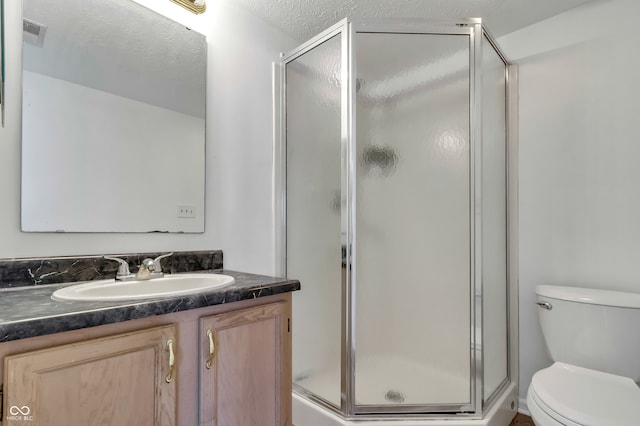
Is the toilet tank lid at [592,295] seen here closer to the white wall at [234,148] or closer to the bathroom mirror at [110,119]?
the white wall at [234,148]

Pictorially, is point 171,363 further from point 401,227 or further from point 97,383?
point 401,227

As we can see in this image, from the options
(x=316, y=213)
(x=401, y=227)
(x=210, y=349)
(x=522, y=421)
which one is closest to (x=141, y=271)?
(x=210, y=349)

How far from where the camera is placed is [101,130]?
126 cm

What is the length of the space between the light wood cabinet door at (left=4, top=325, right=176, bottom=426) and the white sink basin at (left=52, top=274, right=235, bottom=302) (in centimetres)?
12

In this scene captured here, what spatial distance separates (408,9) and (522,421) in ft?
7.52

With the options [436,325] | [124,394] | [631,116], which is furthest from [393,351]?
[631,116]

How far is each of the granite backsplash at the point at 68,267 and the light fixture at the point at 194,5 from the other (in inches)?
43.9

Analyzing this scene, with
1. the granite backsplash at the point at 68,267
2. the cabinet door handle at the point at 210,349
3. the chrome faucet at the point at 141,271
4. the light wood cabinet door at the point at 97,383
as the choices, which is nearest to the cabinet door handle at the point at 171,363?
the light wood cabinet door at the point at 97,383

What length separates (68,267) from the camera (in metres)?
1.13

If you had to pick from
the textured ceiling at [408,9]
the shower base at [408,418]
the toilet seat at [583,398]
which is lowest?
the shower base at [408,418]

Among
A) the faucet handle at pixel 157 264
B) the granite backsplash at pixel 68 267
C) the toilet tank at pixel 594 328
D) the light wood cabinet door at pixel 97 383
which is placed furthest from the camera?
the toilet tank at pixel 594 328

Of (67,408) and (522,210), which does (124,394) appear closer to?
(67,408)

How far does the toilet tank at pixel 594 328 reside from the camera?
1.41 meters

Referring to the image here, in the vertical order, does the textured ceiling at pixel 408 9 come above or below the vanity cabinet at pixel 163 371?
above
